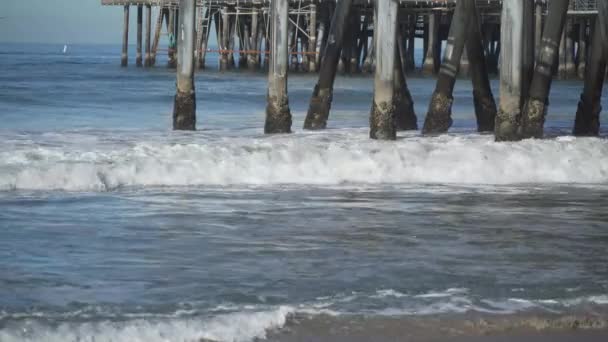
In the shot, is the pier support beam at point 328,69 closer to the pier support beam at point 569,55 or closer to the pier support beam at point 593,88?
the pier support beam at point 593,88

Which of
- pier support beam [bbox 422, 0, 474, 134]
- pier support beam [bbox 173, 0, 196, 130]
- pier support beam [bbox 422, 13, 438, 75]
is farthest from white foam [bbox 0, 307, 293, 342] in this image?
pier support beam [bbox 422, 13, 438, 75]

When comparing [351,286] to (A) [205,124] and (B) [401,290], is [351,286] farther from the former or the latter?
(A) [205,124]

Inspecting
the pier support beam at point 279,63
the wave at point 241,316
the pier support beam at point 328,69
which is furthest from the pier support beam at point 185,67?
the wave at point 241,316

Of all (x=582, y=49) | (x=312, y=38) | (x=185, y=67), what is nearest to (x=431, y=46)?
(x=312, y=38)

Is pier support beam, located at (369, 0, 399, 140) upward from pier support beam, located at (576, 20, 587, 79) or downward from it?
upward

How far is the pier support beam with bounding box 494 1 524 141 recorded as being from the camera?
1124cm

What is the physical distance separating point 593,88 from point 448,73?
1.58m

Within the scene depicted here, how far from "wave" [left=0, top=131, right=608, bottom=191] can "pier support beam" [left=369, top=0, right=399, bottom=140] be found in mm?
291

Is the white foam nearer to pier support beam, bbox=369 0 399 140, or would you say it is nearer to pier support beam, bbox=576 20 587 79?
pier support beam, bbox=369 0 399 140

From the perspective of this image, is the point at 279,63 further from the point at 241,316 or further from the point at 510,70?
the point at 241,316

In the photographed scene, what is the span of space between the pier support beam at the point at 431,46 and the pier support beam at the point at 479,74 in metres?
24.4

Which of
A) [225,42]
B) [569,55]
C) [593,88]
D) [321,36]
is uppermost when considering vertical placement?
[593,88]

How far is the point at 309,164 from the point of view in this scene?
10.5 meters

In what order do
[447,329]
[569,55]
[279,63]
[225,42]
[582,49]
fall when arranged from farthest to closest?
[225,42], [569,55], [582,49], [279,63], [447,329]
